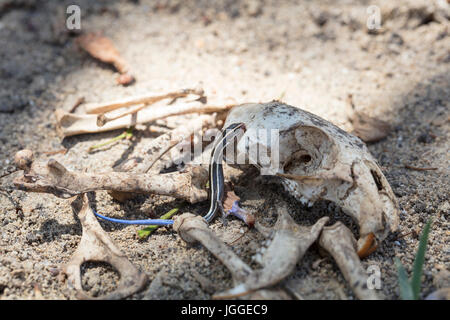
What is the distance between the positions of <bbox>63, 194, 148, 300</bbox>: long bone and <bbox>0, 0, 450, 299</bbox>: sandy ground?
8cm

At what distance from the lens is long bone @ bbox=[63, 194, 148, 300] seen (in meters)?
1.77

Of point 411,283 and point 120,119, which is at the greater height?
point 120,119

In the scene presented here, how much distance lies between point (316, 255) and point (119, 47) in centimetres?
264

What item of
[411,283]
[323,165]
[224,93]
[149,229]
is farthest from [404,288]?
[224,93]

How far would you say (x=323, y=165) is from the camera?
1.90 meters

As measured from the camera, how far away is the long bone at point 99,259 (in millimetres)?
1770

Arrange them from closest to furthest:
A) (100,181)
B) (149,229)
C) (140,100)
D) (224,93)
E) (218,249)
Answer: (218,249) → (100,181) → (149,229) → (140,100) → (224,93)

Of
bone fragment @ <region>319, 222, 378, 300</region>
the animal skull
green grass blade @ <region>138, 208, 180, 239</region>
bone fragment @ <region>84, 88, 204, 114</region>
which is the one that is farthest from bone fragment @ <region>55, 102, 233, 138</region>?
bone fragment @ <region>319, 222, 378, 300</region>

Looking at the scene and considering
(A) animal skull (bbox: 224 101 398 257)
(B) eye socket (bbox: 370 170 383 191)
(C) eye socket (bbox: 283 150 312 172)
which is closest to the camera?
(A) animal skull (bbox: 224 101 398 257)

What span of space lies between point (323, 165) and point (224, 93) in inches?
55.2

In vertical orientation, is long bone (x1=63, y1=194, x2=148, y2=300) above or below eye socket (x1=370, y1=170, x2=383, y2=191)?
below

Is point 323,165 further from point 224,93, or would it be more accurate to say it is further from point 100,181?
point 224,93

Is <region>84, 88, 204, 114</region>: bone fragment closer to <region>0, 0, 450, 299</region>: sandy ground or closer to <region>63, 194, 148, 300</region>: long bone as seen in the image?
<region>0, 0, 450, 299</region>: sandy ground
